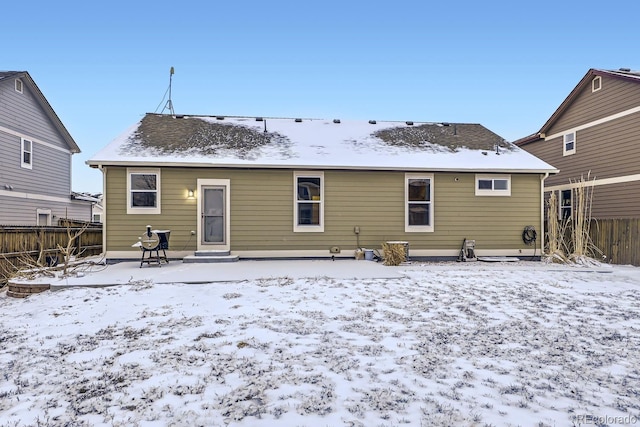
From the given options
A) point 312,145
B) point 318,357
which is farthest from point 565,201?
point 318,357

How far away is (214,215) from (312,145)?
3.61 meters

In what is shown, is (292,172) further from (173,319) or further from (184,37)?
(184,37)

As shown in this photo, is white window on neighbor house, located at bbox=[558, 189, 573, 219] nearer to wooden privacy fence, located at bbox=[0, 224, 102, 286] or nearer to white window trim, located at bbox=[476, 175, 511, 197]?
white window trim, located at bbox=[476, 175, 511, 197]

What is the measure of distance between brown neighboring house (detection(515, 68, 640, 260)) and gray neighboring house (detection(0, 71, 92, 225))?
19.0 metres

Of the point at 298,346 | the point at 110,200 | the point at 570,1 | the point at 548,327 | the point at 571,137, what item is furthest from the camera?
the point at 570,1

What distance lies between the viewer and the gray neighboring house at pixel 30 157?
1264cm

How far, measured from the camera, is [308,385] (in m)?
2.74

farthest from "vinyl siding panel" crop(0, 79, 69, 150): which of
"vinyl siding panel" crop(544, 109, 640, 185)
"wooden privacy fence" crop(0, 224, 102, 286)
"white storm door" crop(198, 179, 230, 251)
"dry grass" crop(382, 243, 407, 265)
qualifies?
"vinyl siding panel" crop(544, 109, 640, 185)

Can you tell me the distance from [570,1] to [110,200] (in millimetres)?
20008

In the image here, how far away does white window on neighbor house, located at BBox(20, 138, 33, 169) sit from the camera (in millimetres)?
13456

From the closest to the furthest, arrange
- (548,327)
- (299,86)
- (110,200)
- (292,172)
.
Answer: (548,327) → (110,200) → (292,172) → (299,86)

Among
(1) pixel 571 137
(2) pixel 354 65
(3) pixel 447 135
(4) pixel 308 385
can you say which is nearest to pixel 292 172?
(3) pixel 447 135

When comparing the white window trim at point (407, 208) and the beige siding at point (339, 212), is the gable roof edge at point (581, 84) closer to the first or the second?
the beige siding at point (339, 212)

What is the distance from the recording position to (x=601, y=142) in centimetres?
1249
